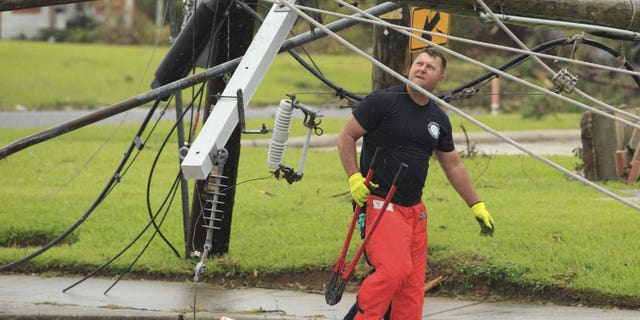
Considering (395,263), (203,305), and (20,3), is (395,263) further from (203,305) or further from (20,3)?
(20,3)

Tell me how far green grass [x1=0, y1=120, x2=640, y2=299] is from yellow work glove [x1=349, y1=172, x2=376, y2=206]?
213 cm

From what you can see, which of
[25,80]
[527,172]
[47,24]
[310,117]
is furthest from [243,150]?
[47,24]

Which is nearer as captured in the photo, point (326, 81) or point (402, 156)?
point (402, 156)

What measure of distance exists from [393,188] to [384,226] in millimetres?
253

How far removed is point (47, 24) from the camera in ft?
139

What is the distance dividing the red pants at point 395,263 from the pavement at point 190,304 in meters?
1.02

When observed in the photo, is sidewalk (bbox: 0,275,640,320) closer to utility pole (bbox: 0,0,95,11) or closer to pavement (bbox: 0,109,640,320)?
pavement (bbox: 0,109,640,320)

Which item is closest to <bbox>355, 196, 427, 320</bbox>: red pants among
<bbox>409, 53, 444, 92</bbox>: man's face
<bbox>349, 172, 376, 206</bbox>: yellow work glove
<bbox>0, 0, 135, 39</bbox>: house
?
<bbox>349, 172, 376, 206</bbox>: yellow work glove

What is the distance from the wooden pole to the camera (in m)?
6.90

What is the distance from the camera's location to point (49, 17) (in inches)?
1679

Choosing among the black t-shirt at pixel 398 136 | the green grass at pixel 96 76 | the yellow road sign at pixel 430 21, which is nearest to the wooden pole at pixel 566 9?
the black t-shirt at pixel 398 136

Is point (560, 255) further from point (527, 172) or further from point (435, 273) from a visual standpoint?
point (527, 172)

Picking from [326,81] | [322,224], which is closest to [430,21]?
[326,81]

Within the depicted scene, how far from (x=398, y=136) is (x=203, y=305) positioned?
7.36 feet
